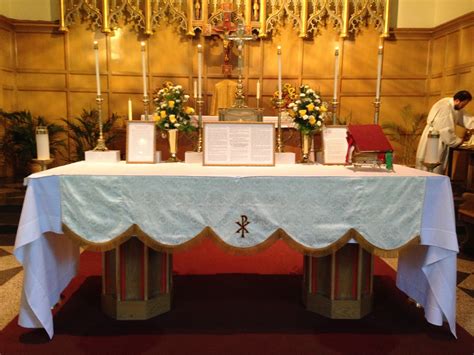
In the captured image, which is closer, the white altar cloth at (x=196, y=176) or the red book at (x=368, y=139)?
the white altar cloth at (x=196, y=176)

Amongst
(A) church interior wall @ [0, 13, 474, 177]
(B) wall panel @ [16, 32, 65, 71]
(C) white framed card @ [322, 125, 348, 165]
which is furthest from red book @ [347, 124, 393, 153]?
(B) wall panel @ [16, 32, 65, 71]

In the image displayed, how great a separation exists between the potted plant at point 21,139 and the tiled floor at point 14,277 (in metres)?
1.60

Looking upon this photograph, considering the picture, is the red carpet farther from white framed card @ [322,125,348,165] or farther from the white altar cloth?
white framed card @ [322,125,348,165]

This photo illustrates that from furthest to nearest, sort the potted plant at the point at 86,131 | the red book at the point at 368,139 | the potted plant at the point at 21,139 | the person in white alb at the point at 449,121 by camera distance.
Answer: the potted plant at the point at 86,131 < the potted plant at the point at 21,139 < the person in white alb at the point at 449,121 < the red book at the point at 368,139

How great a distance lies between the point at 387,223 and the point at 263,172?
0.82 metres

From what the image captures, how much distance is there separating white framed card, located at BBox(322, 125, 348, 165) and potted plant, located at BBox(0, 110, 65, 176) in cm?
554

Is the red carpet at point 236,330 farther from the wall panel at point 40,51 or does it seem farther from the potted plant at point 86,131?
the wall panel at point 40,51

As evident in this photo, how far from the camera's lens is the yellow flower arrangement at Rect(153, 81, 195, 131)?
9.97ft

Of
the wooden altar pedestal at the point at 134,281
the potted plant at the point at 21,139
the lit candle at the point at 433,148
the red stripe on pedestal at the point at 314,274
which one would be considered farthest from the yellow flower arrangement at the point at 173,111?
the potted plant at the point at 21,139

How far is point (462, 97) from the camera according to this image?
6.19 meters

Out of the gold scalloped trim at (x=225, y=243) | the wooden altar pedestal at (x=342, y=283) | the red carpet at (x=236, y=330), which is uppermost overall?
the gold scalloped trim at (x=225, y=243)

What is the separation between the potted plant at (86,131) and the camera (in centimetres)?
724

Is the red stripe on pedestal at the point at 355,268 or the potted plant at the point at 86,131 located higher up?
the potted plant at the point at 86,131

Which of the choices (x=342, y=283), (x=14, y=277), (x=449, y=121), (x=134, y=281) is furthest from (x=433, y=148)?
(x=449, y=121)
